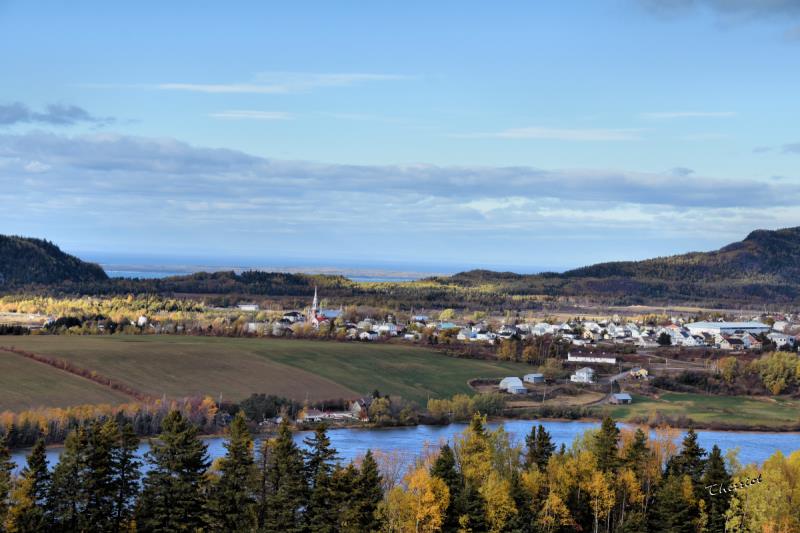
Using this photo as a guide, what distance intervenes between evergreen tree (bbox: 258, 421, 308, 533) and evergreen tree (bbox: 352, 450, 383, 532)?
5.38 feet

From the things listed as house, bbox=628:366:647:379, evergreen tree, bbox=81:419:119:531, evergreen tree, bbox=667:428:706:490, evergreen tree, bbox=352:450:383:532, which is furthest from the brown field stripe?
house, bbox=628:366:647:379

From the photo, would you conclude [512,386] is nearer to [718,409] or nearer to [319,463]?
[718,409]

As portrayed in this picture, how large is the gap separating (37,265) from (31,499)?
12659 centimetres

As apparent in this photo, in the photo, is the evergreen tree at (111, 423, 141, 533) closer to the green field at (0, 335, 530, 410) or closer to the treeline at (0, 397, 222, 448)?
the treeline at (0, 397, 222, 448)

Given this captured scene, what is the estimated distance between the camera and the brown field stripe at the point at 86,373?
181 feet

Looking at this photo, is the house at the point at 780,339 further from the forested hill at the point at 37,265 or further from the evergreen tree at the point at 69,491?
the forested hill at the point at 37,265

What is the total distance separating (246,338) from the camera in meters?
83.9

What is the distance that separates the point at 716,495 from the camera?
105 ft

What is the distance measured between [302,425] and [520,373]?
1076 inches

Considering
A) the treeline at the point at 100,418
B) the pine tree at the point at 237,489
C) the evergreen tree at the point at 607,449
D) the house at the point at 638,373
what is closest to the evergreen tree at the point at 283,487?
the pine tree at the point at 237,489

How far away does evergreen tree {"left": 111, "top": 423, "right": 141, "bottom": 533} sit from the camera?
2923cm

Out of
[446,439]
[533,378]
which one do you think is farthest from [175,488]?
[533,378]

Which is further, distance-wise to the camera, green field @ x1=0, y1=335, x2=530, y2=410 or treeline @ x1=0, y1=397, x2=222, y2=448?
green field @ x1=0, y1=335, x2=530, y2=410

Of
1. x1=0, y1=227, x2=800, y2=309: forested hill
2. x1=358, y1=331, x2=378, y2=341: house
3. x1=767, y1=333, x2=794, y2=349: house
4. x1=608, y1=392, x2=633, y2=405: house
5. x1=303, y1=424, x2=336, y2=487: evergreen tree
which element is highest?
x1=0, y1=227, x2=800, y2=309: forested hill
